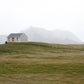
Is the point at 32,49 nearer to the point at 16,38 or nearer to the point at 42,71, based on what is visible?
the point at 16,38

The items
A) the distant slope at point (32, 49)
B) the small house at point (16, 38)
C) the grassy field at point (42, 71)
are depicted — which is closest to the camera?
the grassy field at point (42, 71)

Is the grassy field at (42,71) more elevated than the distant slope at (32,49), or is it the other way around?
the distant slope at (32,49)

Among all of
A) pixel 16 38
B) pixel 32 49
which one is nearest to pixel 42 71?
pixel 32 49

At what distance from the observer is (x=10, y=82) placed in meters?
22.3

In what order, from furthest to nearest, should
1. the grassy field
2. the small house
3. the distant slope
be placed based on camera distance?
the small house, the distant slope, the grassy field

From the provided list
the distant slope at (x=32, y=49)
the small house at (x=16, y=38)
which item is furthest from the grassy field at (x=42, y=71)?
the small house at (x=16, y=38)

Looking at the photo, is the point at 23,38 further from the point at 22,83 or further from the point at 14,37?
the point at 22,83

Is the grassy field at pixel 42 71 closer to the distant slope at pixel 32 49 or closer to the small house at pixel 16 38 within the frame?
the distant slope at pixel 32 49

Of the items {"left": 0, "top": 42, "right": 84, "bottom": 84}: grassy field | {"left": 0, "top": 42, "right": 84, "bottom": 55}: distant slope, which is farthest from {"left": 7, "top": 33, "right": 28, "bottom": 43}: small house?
{"left": 0, "top": 42, "right": 84, "bottom": 84}: grassy field

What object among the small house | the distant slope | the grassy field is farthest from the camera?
the small house

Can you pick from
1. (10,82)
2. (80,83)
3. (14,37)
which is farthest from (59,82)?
(14,37)

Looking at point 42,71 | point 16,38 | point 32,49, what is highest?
point 16,38

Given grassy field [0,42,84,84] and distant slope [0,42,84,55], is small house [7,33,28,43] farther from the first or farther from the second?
grassy field [0,42,84,84]

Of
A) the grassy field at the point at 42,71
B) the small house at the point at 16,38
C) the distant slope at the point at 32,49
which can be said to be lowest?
the grassy field at the point at 42,71
